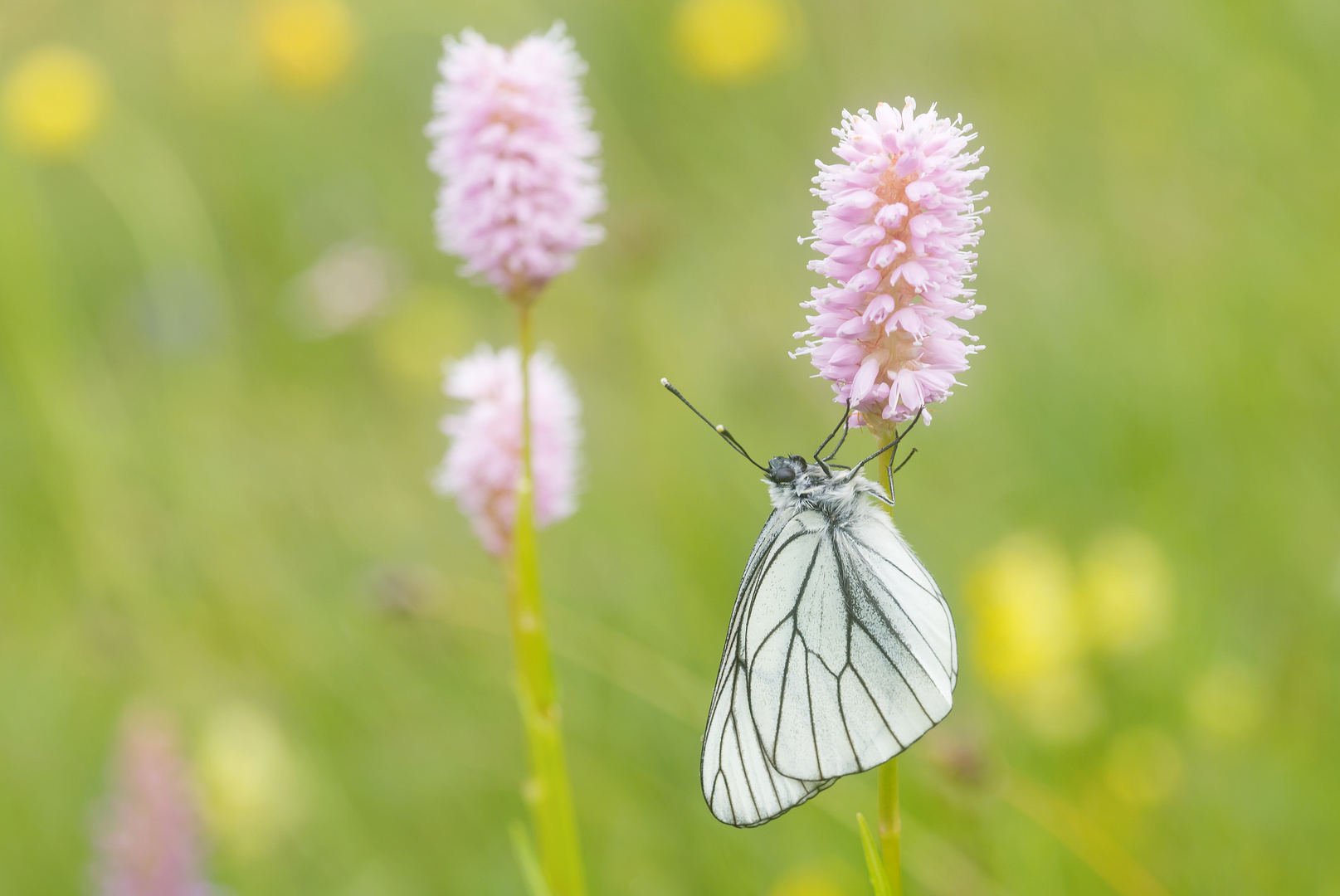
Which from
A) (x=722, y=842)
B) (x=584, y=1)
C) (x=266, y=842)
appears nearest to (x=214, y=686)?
(x=266, y=842)

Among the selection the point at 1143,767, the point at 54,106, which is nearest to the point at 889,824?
the point at 1143,767

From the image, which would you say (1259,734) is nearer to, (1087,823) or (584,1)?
(1087,823)

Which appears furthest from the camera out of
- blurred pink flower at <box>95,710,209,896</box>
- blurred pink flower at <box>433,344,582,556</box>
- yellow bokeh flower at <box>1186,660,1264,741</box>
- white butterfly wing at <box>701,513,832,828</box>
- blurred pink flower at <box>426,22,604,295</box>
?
yellow bokeh flower at <box>1186,660,1264,741</box>

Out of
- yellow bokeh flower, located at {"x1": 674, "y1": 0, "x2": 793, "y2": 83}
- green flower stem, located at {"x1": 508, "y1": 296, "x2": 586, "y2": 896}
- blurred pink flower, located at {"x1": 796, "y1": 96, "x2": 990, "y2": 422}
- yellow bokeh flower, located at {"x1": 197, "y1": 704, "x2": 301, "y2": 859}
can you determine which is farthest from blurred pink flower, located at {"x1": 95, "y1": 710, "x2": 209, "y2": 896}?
yellow bokeh flower, located at {"x1": 674, "y1": 0, "x2": 793, "y2": 83}

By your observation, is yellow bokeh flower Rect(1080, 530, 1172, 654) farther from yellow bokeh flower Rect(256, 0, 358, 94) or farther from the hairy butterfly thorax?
yellow bokeh flower Rect(256, 0, 358, 94)

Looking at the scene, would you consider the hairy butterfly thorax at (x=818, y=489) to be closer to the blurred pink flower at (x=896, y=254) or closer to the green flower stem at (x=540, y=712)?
the blurred pink flower at (x=896, y=254)

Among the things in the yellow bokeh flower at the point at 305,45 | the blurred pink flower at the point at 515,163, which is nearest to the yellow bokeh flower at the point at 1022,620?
the blurred pink flower at the point at 515,163
